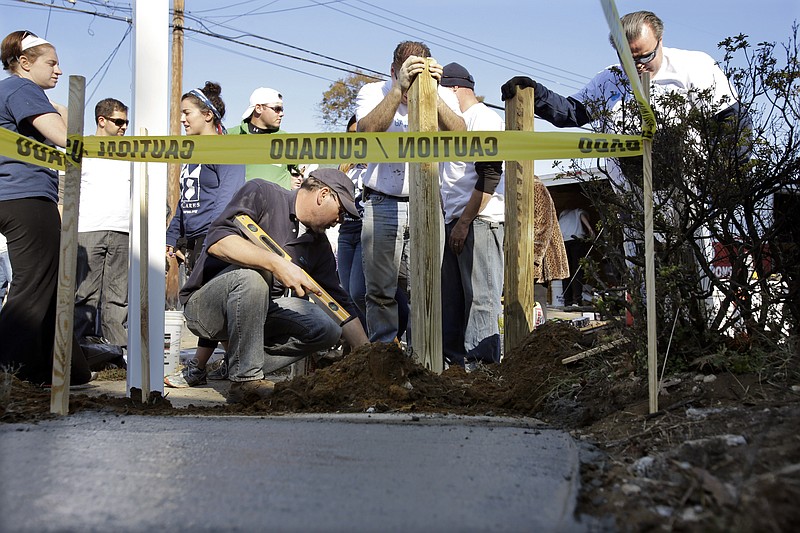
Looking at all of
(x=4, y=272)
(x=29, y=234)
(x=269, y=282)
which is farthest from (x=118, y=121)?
(x=4, y=272)

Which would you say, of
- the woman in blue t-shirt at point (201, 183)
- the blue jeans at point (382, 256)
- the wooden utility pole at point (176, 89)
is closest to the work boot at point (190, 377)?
the woman in blue t-shirt at point (201, 183)

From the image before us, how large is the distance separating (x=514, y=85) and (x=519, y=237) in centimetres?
110

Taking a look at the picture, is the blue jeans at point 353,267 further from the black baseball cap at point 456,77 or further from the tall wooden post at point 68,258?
the tall wooden post at point 68,258

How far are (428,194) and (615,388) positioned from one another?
1.95 metres

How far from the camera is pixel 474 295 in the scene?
6.22 meters

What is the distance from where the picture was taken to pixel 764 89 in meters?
4.58

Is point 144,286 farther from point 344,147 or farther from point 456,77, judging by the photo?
point 456,77

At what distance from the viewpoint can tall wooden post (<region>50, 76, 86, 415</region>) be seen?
4.16 m

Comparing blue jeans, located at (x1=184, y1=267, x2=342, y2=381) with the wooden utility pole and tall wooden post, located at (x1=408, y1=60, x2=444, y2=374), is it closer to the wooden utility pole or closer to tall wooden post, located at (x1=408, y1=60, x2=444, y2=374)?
tall wooden post, located at (x1=408, y1=60, x2=444, y2=374)

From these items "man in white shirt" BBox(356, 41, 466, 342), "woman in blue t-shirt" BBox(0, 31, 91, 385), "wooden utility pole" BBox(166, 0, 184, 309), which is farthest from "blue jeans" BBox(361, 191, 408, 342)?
"wooden utility pole" BBox(166, 0, 184, 309)

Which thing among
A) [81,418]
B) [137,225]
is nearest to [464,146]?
[137,225]

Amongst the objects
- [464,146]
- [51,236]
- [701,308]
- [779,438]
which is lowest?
[779,438]

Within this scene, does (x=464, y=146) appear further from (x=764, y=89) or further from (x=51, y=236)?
(x=51, y=236)

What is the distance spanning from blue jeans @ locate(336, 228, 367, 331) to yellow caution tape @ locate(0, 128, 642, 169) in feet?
8.59
